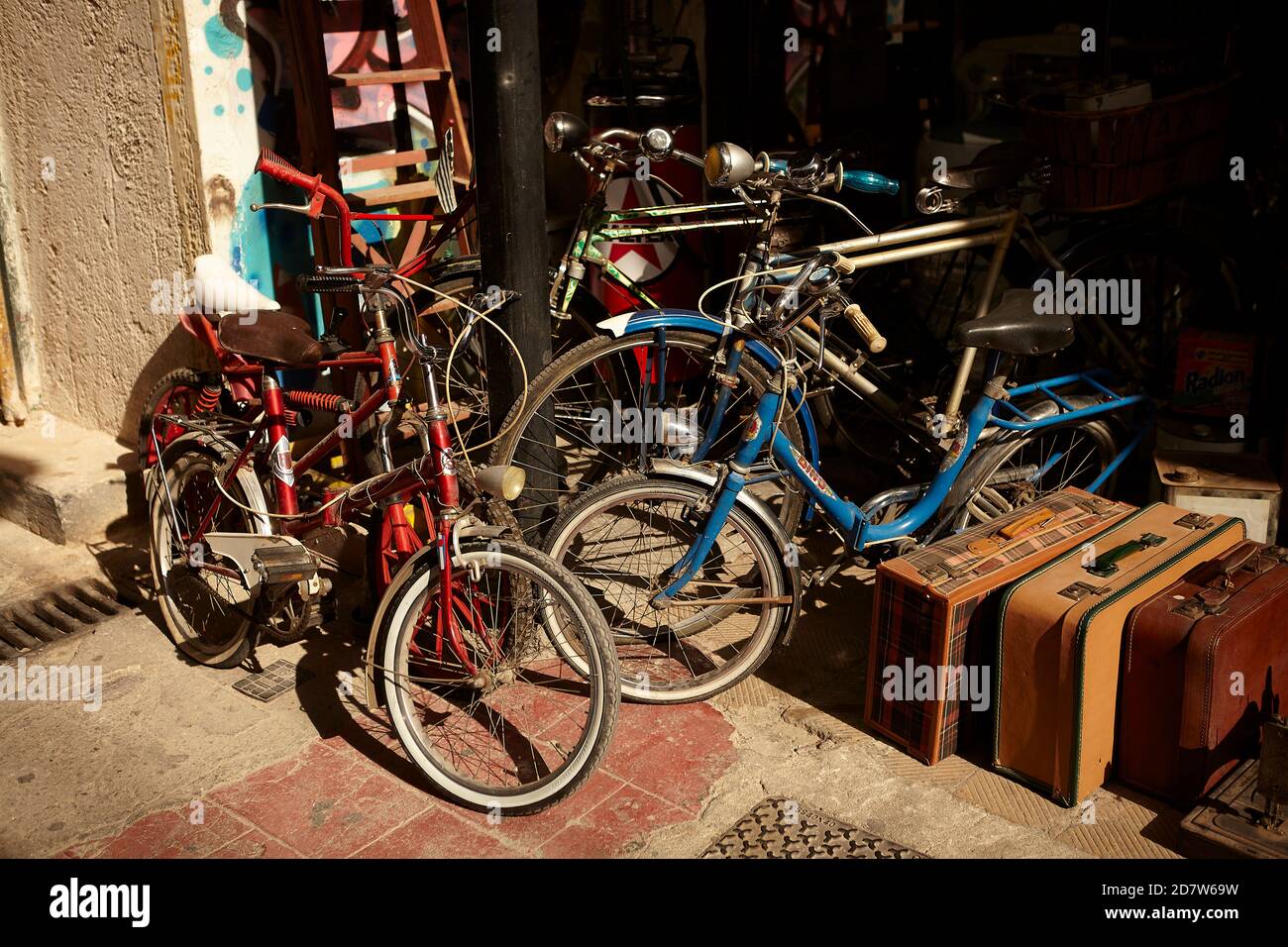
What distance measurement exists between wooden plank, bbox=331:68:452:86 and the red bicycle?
2.49 ft

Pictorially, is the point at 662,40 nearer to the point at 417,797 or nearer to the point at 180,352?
the point at 180,352

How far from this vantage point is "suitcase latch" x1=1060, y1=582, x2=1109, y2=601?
348cm

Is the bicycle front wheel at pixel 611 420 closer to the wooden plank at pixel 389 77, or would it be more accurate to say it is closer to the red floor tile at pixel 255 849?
the red floor tile at pixel 255 849

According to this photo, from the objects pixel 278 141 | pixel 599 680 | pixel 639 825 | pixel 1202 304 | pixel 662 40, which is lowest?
pixel 639 825

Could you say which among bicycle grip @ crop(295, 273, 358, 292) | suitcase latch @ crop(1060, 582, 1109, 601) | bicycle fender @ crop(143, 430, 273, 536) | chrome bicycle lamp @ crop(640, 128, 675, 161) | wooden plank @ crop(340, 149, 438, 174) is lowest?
suitcase latch @ crop(1060, 582, 1109, 601)

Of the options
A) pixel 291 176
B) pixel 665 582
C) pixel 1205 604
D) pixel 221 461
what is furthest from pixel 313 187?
pixel 1205 604

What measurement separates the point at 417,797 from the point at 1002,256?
9.48 ft

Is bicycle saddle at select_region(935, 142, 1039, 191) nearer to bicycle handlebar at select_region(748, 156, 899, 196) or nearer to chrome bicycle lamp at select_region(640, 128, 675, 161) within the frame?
bicycle handlebar at select_region(748, 156, 899, 196)

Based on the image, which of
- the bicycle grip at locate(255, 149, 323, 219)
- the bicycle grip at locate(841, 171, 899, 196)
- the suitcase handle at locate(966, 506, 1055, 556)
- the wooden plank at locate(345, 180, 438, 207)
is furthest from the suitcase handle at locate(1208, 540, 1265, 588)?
the wooden plank at locate(345, 180, 438, 207)

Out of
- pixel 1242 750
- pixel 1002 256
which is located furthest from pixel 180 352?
pixel 1242 750

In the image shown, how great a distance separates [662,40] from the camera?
609 centimetres

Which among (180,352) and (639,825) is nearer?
(639,825)

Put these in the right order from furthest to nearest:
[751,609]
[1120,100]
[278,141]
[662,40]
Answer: [662,40], [278,141], [1120,100], [751,609]

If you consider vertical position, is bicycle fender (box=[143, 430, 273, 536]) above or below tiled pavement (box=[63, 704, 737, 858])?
above
